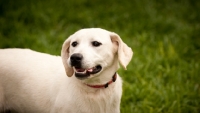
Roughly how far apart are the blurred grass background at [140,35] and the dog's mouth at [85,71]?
1.45 m

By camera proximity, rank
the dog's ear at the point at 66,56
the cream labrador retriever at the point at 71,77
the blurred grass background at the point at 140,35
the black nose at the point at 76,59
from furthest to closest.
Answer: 1. the blurred grass background at the point at 140,35
2. the dog's ear at the point at 66,56
3. the cream labrador retriever at the point at 71,77
4. the black nose at the point at 76,59

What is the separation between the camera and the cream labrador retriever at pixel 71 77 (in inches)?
135

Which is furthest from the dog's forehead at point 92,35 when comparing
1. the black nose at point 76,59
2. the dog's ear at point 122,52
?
the black nose at point 76,59

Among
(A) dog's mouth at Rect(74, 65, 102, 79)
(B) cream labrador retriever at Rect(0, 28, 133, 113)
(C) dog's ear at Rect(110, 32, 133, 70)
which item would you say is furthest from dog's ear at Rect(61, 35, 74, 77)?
(C) dog's ear at Rect(110, 32, 133, 70)

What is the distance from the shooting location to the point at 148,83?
17.6ft

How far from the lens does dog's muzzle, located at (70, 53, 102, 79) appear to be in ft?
10.7

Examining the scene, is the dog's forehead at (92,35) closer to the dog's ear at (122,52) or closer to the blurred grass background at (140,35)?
the dog's ear at (122,52)

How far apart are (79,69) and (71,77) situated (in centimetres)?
35

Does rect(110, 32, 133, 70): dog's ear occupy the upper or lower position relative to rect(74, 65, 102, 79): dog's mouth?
upper

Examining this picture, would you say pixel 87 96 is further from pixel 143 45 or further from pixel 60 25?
pixel 60 25

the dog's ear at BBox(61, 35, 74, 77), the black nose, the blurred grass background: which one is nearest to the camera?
the black nose

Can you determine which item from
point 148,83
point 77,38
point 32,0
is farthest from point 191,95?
point 32,0

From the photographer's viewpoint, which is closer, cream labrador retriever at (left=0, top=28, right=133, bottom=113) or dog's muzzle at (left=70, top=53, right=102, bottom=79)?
dog's muzzle at (left=70, top=53, right=102, bottom=79)

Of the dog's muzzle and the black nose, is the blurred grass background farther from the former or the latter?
the black nose
